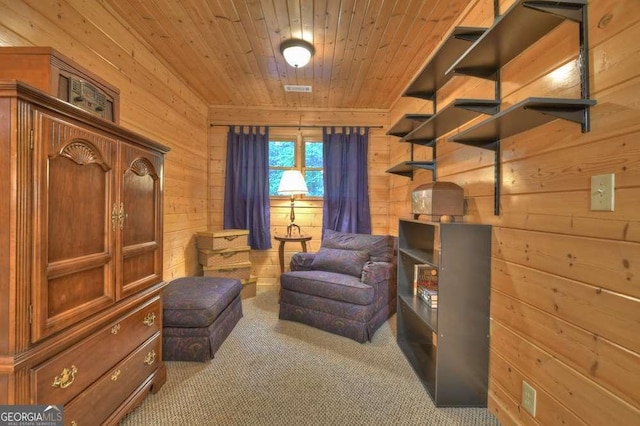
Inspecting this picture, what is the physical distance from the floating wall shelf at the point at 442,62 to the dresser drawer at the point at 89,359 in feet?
7.22

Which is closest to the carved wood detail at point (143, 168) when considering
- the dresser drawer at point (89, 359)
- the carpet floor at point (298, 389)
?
the dresser drawer at point (89, 359)

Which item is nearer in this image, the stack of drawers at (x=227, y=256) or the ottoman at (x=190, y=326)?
the ottoman at (x=190, y=326)

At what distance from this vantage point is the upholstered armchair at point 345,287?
238 cm

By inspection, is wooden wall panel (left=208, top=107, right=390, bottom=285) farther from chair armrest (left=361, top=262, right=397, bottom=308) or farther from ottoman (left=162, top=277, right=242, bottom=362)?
ottoman (left=162, top=277, right=242, bottom=362)

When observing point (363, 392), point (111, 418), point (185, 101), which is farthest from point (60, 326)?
point (185, 101)

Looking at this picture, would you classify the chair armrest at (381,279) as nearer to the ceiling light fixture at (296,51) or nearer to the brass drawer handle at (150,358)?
the brass drawer handle at (150,358)

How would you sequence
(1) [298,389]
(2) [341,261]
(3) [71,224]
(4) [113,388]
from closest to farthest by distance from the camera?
(3) [71,224], (4) [113,388], (1) [298,389], (2) [341,261]

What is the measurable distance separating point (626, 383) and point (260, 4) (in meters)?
2.57

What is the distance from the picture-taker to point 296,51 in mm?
2346

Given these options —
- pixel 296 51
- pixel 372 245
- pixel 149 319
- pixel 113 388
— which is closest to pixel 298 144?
pixel 296 51

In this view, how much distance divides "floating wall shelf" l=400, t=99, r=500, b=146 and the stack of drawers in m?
2.21

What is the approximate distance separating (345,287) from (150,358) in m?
1.44

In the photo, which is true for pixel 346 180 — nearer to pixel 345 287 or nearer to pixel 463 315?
pixel 345 287

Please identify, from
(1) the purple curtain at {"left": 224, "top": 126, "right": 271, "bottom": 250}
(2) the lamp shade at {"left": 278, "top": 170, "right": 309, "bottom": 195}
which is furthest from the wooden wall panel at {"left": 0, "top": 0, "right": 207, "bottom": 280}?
(2) the lamp shade at {"left": 278, "top": 170, "right": 309, "bottom": 195}
